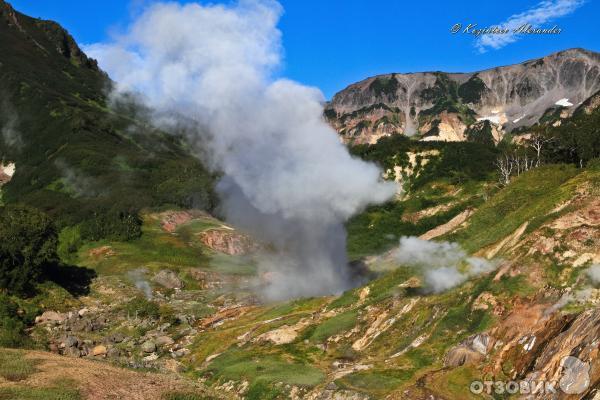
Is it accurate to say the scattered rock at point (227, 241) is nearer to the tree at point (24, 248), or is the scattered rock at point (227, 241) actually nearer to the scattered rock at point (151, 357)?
the tree at point (24, 248)

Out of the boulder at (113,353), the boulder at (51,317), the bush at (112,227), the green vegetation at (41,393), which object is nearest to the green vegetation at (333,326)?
the boulder at (113,353)

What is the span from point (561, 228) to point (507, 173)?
216 feet

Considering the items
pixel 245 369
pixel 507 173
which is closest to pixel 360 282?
pixel 245 369

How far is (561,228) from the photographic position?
4144 cm

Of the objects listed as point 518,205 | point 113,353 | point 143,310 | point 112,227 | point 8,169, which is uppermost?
point 8,169

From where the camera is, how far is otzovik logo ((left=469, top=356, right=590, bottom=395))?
993 inches

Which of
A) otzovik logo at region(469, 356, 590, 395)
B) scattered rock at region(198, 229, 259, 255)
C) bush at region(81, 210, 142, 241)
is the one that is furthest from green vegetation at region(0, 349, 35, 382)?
bush at region(81, 210, 142, 241)

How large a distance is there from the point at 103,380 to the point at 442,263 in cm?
3092

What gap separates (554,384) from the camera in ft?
87.1

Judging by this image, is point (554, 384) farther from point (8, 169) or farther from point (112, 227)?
point (8, 169)

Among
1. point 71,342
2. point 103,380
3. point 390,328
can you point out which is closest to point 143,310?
point 71,342

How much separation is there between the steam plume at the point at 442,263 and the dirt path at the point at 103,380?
20863 millimetres

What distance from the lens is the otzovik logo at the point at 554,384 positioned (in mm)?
25234

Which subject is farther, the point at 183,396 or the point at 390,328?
the point at 390,328
